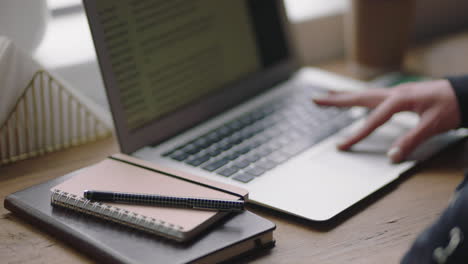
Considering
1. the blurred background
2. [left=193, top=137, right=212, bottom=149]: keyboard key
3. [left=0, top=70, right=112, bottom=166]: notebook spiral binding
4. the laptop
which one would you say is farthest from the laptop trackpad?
the blurred background

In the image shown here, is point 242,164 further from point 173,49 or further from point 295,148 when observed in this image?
point 173,49

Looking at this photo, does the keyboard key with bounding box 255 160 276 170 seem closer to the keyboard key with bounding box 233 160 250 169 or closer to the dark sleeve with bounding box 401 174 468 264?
the keyboard key with bounding box 233 160 250 169

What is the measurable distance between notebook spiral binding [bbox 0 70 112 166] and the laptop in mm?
138

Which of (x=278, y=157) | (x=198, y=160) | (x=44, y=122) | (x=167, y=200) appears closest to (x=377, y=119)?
(x=278, y=157)

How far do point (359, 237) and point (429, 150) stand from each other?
25 cm

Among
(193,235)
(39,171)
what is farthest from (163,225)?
(39,171)

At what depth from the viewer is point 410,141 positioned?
760 mm

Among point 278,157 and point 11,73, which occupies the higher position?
point 11,73

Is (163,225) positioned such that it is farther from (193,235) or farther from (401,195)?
(401,195)

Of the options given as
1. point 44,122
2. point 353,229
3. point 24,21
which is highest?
point 24,21

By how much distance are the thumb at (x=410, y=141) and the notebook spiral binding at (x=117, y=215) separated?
355 millimetres

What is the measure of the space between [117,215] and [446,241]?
0.34 m

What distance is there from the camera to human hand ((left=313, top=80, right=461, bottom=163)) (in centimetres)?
77

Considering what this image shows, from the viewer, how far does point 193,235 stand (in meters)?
0.54
